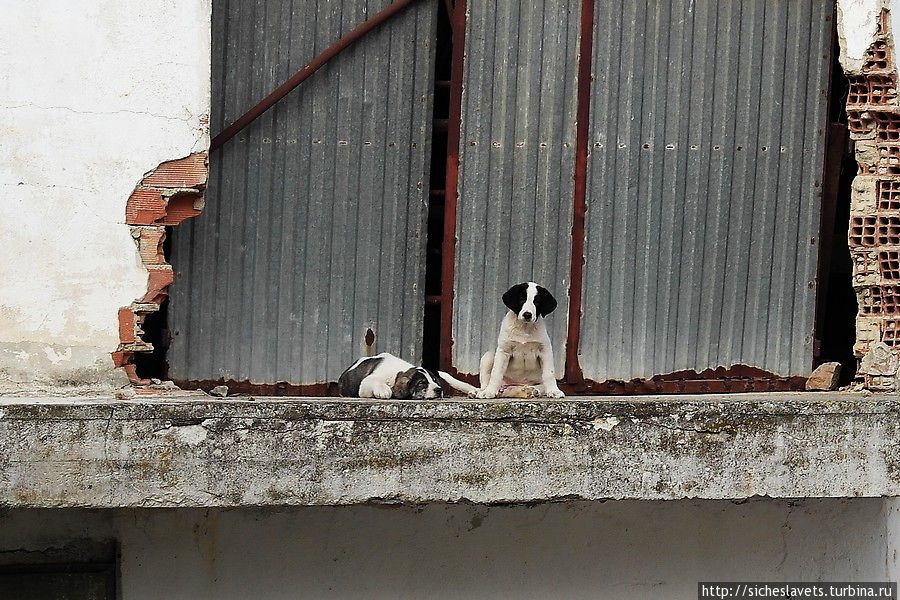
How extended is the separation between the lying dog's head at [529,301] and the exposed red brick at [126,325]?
1.88 m

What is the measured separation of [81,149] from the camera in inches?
227

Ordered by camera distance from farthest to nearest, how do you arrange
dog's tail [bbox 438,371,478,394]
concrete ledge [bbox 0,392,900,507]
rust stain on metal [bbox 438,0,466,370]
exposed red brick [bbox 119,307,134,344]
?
rust stain on metal [bbox 438,0,466,370] → dog's tail [bbox 438,371,478,394] → exposed red brick [bbox 119,307,134,344] → concrete ledge [bbox 0,392,900,507]

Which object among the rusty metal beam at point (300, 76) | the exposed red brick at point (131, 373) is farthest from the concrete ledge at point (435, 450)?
the rusty metal beam at point (300, 76)

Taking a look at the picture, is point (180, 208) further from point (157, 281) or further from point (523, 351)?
point (523, 351)

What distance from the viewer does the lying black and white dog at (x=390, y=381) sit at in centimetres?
600

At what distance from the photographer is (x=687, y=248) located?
21.8ft

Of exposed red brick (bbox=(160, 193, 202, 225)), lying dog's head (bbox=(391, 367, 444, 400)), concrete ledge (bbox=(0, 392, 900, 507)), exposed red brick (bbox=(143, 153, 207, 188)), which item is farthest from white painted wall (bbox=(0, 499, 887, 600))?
exposed red brick (bbox=(143, 153, 207, 188))

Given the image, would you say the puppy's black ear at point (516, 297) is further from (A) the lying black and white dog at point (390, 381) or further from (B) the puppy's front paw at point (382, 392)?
(B) the puppy's front paw at point (382, 392)

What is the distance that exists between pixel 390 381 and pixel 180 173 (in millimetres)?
1499

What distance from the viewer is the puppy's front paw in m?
5.93

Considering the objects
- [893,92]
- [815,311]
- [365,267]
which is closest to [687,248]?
[815,311]

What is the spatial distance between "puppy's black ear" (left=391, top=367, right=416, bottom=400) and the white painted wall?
0.62 metres

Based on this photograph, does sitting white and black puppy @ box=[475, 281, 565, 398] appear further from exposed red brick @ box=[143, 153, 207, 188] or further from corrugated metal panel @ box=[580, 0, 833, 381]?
exposed red brick @ box=[143, 153, 207, 188]

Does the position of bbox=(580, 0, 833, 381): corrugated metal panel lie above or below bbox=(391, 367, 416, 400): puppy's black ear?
above
